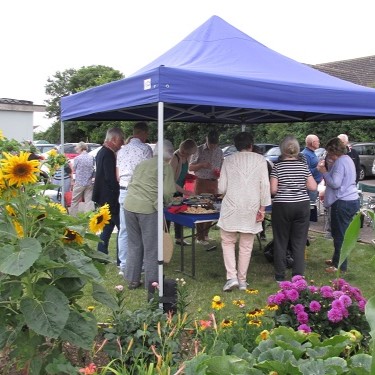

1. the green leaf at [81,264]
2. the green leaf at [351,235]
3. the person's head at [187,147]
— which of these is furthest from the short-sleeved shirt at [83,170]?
the green leaf at [351,235]

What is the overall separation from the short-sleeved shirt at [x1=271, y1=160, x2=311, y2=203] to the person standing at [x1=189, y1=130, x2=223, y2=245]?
2404 millimetres

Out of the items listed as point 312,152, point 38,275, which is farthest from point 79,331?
point 312,152

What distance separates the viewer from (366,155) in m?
20.5

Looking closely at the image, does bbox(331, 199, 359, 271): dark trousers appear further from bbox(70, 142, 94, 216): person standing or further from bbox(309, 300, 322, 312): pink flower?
bbox(70, 142, 94, 216): person standing

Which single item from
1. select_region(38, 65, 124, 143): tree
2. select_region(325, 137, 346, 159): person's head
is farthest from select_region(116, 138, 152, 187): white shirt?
select_region(38, 65, 124, 143): tree

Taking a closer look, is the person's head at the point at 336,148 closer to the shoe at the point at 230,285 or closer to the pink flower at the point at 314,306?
the shoe at the point at 230,285

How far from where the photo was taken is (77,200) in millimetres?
9125

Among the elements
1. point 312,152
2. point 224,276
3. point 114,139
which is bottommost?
point 224,276

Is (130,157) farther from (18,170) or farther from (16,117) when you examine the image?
(16,117)

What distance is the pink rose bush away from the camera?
3010mm

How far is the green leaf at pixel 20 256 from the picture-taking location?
6.82 feet

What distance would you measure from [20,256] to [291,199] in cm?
354

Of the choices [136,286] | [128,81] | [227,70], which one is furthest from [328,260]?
[128,81]

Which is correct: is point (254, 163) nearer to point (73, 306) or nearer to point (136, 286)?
point (136, 286)
